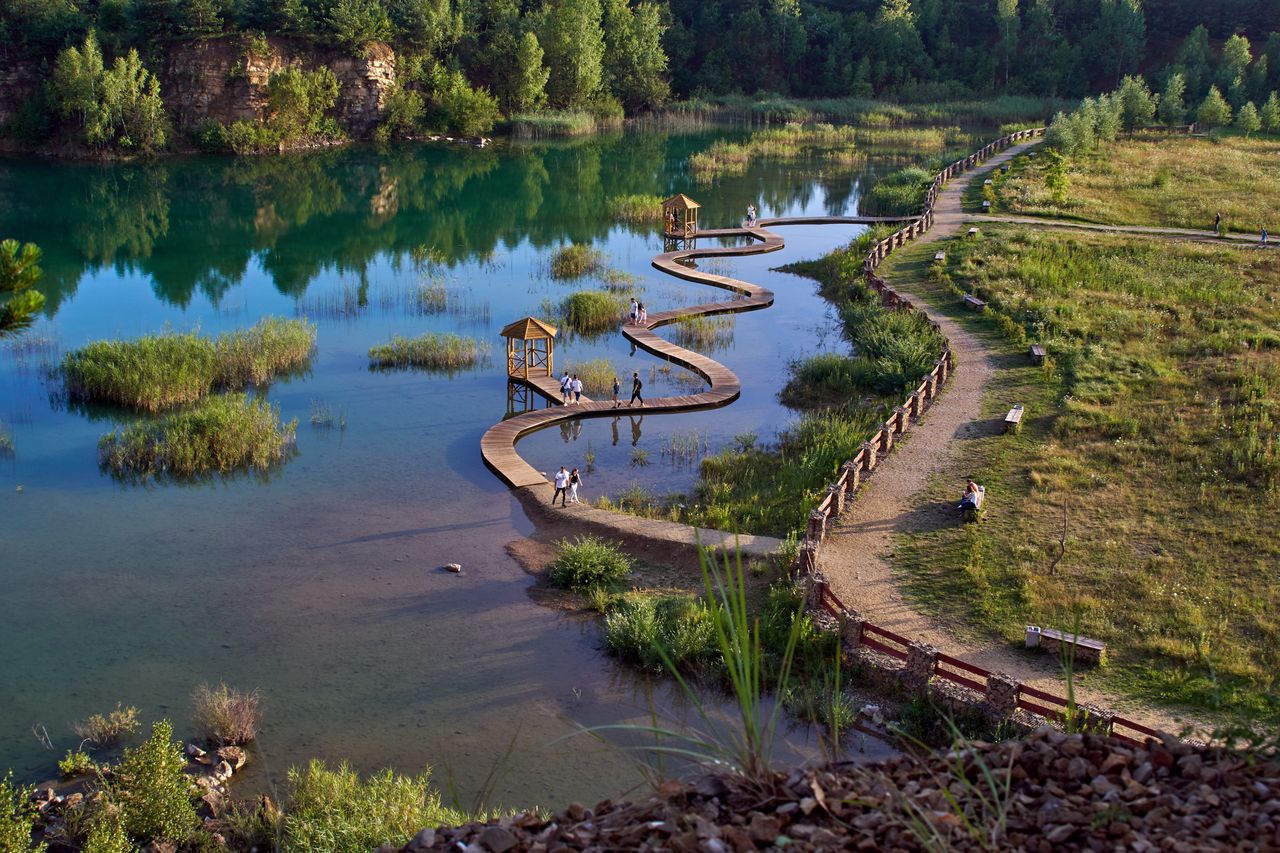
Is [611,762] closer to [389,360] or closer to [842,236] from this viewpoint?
[389,360]

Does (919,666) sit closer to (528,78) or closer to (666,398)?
(666,398)

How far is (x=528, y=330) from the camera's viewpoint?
2886 centimetres

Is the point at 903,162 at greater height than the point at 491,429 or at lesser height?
greater

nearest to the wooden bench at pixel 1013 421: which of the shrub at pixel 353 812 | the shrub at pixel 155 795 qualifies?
the shrub at pixel 353 812

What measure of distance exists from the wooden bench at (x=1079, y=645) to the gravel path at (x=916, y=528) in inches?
7.6

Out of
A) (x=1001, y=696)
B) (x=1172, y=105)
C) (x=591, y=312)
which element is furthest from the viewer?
(x=1172, y=105)

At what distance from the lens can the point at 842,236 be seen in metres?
51.5

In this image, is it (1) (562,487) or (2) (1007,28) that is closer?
(1) (562,487)

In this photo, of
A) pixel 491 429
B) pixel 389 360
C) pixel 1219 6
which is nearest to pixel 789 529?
pixel 491 429

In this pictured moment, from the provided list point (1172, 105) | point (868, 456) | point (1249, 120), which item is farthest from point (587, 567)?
point (1172, 105)

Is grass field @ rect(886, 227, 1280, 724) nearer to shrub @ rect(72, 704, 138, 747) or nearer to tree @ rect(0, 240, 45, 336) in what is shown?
tree @ rect(0, 240, 45, 336)

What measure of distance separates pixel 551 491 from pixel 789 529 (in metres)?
4.86

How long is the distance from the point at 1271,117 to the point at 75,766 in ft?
282

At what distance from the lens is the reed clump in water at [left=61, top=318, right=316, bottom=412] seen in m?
27.2
